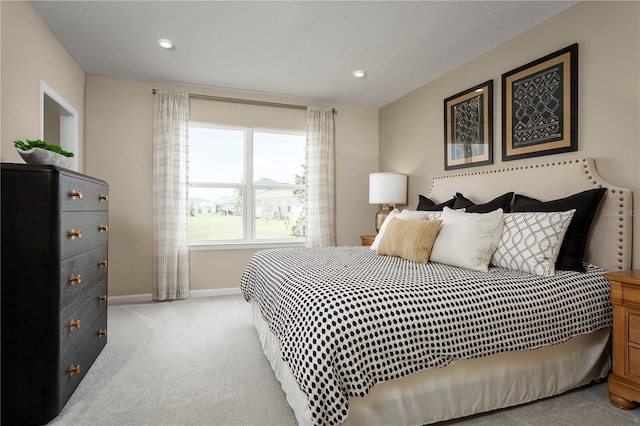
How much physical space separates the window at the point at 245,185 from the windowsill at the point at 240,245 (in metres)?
0.03

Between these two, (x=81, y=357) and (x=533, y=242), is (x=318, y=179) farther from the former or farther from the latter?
(x=81, y=357)

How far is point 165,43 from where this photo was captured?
3.06 metres

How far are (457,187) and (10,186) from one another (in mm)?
3402

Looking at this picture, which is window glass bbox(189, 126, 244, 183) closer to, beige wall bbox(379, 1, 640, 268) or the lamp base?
the lamp base

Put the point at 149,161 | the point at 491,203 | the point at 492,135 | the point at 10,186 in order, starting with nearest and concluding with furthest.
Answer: the point at 10,186, the point at 491,203, the point at 492,135, the point at 149,161

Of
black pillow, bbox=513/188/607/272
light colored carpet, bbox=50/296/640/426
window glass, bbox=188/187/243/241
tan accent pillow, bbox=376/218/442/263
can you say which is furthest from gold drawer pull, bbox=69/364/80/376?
black pillow, bbox=513/188/607/272

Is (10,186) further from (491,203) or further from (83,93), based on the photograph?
(491,203)

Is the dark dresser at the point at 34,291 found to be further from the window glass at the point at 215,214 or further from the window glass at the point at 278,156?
the window glass at the point at 278,156

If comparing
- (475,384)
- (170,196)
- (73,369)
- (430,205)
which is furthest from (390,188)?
(73,369)

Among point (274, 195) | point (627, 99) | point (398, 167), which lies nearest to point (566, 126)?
point (627, 99)

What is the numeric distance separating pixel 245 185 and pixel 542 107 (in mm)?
3276

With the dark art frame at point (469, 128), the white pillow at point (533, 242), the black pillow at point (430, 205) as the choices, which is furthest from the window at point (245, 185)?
the white pillow at point (533, 242)

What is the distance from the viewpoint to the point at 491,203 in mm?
2797

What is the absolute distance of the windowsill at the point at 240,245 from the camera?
13.8ft
